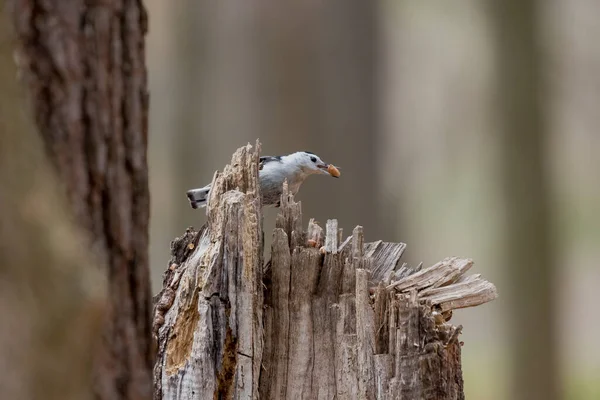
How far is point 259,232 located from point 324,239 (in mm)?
250

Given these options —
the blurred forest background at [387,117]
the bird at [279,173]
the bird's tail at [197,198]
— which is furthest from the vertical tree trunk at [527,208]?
the bird's tail at [197,198]

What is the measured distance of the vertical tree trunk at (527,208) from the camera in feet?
19.3

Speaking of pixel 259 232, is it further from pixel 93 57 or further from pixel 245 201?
pixel 93 57

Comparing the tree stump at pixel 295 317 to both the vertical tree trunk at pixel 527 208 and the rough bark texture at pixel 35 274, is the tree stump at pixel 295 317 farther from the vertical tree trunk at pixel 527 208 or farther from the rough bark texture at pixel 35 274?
the vertical tree trunk at pixel 527 208

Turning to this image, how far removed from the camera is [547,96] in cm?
609

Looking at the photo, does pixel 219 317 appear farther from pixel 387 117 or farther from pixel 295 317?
pixel 387 117

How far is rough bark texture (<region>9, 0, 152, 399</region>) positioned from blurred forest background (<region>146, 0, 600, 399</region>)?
4131 mm

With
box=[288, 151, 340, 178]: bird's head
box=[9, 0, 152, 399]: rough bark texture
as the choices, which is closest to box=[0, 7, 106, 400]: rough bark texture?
box=[9, 0, 152, 399]: rough bark texture

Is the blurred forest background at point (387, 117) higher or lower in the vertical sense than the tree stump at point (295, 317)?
higher

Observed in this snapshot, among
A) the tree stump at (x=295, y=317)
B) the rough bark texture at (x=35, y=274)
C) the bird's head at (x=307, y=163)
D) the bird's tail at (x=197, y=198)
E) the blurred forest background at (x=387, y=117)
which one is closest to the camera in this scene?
the rough bark texture at (x=35, y=274)

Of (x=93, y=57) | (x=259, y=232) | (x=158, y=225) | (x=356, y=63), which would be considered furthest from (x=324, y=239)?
(x=158, y=225)

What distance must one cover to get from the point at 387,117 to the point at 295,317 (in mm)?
4957

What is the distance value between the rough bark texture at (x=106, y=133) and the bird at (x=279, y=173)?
2104mm

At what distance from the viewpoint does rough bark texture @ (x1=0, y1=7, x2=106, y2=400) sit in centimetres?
114
